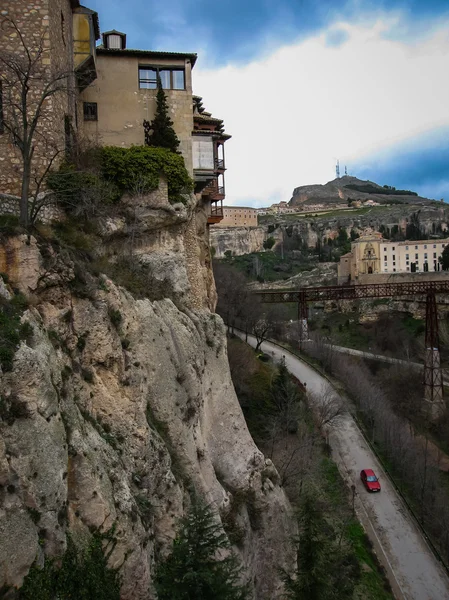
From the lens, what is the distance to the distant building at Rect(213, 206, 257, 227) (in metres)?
133

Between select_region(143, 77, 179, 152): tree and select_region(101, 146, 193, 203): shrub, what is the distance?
101 centimetres

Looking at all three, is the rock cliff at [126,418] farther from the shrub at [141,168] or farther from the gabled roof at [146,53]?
the gabled roof at [146,53]

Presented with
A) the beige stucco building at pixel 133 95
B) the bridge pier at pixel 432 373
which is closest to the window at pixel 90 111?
the beige stucco building at pixel 133 95

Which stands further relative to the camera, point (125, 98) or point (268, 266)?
point (268, 266)

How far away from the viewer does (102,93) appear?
18.7 metres

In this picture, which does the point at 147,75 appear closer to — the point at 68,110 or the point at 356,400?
the point at 68,110

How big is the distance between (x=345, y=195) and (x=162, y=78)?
170870mm

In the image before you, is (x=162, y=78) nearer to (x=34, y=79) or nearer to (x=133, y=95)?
(x=133, y=95)

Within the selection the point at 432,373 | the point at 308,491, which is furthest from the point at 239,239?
the point at 308,491

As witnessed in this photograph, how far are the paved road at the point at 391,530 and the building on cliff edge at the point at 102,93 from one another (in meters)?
16.6

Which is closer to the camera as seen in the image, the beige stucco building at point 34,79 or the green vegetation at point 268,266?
the beige stucco building at point 34,79

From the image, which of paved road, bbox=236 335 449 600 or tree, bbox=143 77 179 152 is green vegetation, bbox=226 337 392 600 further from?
tree, bbox=143 77 179 152

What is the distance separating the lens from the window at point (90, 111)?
60.5ft

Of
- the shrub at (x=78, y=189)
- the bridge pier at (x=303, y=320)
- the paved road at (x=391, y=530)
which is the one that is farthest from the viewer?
the bridge pier at (x=303, y=320)
